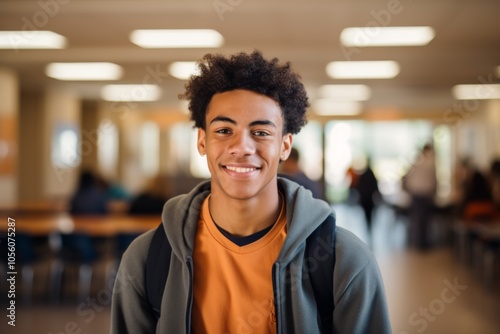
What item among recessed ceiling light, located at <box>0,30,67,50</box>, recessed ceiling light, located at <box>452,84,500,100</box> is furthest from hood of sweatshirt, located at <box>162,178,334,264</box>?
recessed ceiling light, located at <box>452,84,500,100</box>

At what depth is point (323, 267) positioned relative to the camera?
1.53 metres

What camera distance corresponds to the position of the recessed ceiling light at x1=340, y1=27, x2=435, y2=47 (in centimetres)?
719

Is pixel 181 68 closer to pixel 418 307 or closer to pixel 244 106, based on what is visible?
pixel 418 307

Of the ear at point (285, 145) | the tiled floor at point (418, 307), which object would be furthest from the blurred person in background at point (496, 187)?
the ear at point (285, 145)

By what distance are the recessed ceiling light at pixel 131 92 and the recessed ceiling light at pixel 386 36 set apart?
591 centimetres

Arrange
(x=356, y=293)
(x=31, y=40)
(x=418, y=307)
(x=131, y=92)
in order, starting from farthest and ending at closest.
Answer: (x=131, y=92), (x=31, y=40), (x=418, y=307), (x=356, y=293)

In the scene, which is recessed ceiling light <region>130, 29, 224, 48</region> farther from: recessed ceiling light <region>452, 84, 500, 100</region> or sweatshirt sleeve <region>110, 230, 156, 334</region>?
recessed ceiling light <region>452, 84, 500, 100</region>

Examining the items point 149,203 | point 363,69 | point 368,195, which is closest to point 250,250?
point 149,203

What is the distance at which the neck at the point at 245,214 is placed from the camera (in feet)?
5.35

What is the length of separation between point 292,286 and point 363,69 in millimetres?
8936

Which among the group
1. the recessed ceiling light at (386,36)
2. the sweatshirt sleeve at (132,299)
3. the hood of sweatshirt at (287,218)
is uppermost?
the recessed ceiling light at (386,36)

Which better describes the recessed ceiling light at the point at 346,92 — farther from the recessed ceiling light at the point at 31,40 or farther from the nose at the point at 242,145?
the nose at the point at 242,145

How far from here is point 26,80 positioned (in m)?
11.7

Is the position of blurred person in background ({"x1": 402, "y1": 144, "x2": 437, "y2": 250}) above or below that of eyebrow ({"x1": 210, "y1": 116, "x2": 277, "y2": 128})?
below
